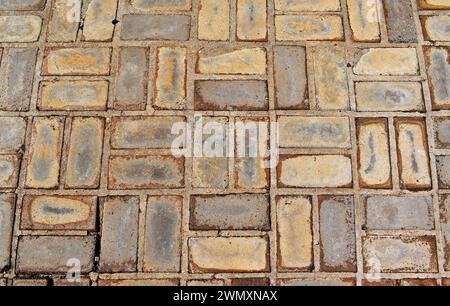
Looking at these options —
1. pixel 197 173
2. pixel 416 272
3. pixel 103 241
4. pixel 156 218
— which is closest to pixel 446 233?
pixel 416 272

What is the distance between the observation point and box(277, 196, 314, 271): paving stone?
6.61ft

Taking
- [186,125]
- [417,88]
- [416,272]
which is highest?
[417,88]

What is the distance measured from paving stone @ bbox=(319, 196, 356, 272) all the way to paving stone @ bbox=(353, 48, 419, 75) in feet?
1.97

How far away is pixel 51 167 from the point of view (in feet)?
7.01

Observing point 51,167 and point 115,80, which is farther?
point 115,80

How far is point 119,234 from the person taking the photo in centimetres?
205

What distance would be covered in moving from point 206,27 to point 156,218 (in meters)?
0.91

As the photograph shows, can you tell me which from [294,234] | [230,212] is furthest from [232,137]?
[294,234]

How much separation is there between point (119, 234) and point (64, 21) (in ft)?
3.46

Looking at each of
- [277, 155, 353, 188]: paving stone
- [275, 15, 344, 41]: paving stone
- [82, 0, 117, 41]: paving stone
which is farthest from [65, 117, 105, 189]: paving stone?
[275, 15, 344, 41]: paving stone

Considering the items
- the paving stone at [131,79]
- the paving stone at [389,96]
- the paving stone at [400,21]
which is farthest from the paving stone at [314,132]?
the paving stone at [131,79]

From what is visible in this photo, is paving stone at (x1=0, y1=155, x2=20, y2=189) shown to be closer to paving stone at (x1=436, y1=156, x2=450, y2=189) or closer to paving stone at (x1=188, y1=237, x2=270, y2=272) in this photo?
paving stone at (x1=188, y1=237, x2=270, y2=272)

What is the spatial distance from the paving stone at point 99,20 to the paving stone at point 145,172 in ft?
1.99

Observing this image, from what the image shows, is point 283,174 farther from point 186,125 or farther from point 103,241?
point 103,241
